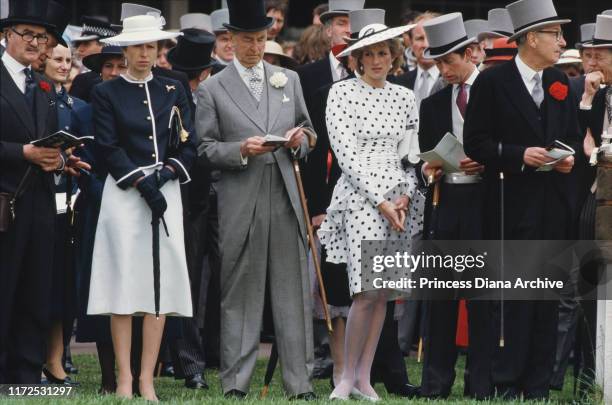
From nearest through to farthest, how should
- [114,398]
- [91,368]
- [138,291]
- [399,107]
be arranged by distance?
1. [114,398]
2. [138,291]
3. [399,107]
4. [91,368]

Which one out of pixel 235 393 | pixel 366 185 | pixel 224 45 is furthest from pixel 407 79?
pixel 235 393

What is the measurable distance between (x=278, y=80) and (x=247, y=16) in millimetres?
483

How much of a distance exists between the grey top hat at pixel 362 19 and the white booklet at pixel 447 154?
152 cm

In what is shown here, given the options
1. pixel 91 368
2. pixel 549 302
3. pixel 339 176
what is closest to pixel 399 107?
pixel 339 176

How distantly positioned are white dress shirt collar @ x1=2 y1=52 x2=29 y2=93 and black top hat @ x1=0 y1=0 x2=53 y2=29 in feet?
0.74

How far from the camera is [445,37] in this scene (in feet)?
36.7

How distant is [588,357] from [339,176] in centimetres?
220

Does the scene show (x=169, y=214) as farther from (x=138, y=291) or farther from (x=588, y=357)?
(x=588, y=357)

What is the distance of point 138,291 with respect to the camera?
1027 cm

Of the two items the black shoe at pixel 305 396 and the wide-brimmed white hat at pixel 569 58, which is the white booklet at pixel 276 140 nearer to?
the black shoe at pixel 305 396

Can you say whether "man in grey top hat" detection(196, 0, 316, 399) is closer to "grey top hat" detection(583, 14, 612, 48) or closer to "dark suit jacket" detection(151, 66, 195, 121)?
"dark suit jacket" detection(151, 66, 195, 121)

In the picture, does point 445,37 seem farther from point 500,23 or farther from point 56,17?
point 500,23

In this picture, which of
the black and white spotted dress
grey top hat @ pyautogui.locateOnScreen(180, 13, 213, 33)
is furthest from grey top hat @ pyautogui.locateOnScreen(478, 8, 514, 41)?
the black and white spotted dress

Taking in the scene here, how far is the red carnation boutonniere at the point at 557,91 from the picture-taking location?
418 inches
